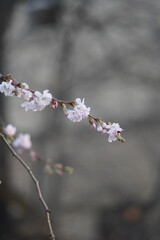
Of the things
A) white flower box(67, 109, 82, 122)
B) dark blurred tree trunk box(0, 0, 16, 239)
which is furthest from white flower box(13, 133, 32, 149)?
dark blurred tree trunk box(0, 0, 16, 239)

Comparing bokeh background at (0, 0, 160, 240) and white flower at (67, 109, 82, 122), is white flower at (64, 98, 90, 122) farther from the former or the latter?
bokeh background at (0, 0, 160, 240)

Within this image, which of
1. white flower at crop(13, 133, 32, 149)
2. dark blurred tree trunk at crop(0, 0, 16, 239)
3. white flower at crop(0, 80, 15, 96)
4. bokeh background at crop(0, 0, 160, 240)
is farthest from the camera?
bokeh background at crop(0, 0, 160, 240)

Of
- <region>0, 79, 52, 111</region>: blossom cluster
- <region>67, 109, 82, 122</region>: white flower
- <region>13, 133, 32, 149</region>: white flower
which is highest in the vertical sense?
<region>13, 133, 32, 149</region>: white flower

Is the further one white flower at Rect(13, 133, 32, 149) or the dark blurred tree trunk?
the dark blurred tree trunk

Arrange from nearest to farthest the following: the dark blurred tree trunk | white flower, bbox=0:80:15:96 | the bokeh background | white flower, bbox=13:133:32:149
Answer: white flower, bbox=0:80:15:96 → white flower, bbox=13:133:32:149 → the dark blurred tree trunk → the bokeh background

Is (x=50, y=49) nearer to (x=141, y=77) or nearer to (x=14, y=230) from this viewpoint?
(x=141, y=77)

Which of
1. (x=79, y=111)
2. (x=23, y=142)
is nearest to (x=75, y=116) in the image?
(x=79, y=111)

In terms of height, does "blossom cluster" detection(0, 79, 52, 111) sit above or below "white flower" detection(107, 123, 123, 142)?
above

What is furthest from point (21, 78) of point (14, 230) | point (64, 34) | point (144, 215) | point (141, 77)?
point (144, 215)

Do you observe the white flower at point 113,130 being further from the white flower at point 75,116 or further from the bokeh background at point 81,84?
the bokeh background at point 81,84
